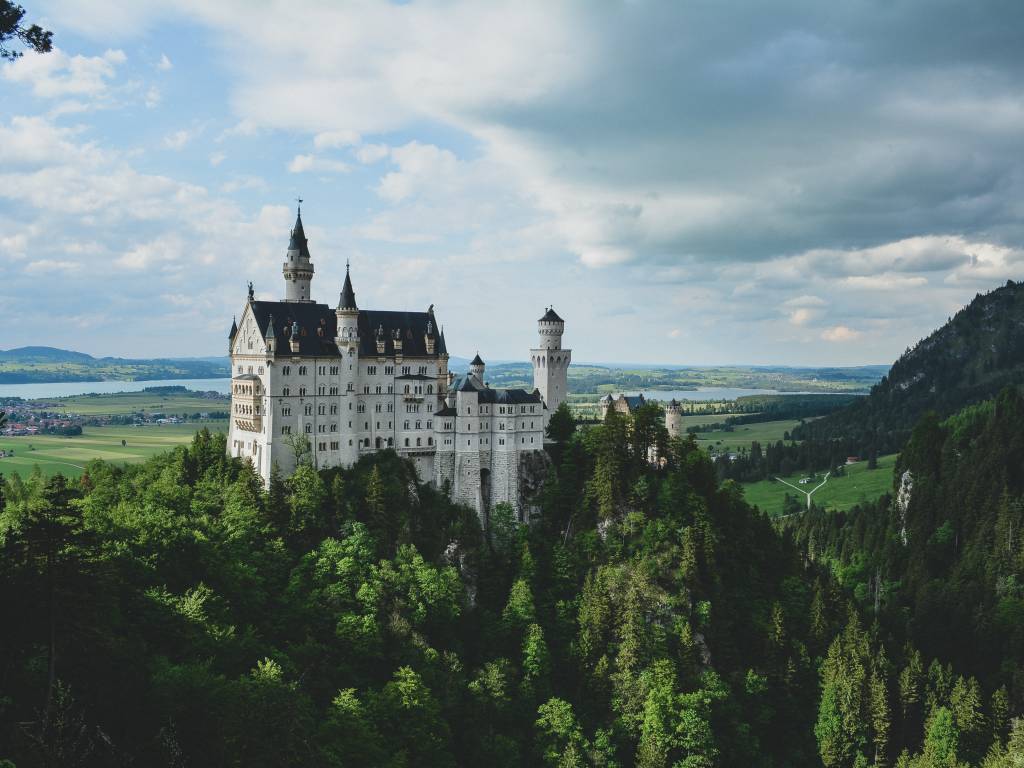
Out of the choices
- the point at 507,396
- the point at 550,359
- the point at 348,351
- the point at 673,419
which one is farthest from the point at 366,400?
the point at 673,419

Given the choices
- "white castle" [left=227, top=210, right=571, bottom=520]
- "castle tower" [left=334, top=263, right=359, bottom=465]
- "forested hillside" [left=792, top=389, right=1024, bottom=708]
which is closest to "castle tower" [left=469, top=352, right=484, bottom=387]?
"white castle" [left=227, top=210, right=571, bottom=520]

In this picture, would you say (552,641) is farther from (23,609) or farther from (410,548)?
(23,609)

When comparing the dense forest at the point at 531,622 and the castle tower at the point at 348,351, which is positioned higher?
the castle tower at the point at 348,351

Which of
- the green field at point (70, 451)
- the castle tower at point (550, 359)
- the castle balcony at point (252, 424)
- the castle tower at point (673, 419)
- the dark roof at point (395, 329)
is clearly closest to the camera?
the castle balcony at point (252, 424)

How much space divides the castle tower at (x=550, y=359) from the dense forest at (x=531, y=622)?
537 centimetres

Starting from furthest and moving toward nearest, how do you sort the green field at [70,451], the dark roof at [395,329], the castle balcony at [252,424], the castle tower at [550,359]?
1. the green field at [70,451]
2. the castle tower at [550,359]
3. the dark roof at [395,329]
4. the castle balcony at [252,424]

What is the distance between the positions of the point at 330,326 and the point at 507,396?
21.6 metres

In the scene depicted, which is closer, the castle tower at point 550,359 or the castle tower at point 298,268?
the castle tower at point 298,268

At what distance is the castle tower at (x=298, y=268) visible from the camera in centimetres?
9919

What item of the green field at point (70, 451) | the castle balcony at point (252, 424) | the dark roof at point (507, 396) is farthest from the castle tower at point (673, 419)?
the green field at point (70, 451)

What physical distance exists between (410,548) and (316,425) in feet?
56.5

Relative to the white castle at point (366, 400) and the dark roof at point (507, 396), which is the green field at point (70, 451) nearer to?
the white castle at point (366, 400)

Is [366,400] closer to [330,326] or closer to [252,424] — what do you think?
[330,326]

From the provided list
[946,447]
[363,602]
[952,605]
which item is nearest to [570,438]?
[363,602]
